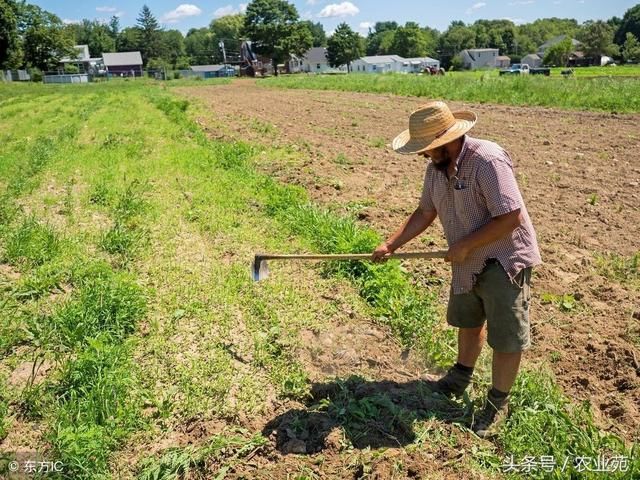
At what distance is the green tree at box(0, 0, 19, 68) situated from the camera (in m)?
56.8

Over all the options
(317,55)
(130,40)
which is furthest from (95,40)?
(317,55)

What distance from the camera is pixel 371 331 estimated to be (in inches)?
166

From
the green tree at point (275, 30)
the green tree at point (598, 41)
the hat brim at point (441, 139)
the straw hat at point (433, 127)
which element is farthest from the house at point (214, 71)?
the straw hat at point (433, 127)

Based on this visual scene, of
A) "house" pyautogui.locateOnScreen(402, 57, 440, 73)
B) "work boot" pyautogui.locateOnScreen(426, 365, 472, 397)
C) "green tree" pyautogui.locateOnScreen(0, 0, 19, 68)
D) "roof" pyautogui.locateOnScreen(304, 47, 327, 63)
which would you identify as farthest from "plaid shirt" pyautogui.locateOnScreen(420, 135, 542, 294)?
"roof" pyautogui.locateOnScreen(304, 47, 327, 63)

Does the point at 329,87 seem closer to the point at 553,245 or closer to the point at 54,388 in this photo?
the point at 553,245

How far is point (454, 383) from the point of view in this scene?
11.4 ft

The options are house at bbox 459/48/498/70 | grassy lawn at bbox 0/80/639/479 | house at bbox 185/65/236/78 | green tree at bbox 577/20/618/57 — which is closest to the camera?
grassy lawn at bbox 0/80/639/479

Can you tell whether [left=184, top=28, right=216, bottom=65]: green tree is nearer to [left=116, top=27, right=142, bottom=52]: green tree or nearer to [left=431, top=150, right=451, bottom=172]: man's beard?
[left=116, top=27, right=142, bottom=52]: green tree

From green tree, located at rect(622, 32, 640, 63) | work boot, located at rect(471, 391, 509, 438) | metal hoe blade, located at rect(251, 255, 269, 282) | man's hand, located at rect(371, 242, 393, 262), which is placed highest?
green tree, located at rect(622, 32, 640, 63)

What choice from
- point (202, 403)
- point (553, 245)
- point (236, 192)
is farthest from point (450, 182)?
point (236, 192)

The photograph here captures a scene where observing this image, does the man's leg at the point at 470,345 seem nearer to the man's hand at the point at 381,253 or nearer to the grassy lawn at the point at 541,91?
the man's hand at the point at 381,253

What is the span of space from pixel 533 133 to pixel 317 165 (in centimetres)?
574

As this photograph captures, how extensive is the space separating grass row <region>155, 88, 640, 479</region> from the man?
0.22 meters

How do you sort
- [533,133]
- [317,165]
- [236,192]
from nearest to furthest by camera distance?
[236,192] → [317,165] → [533,133]
